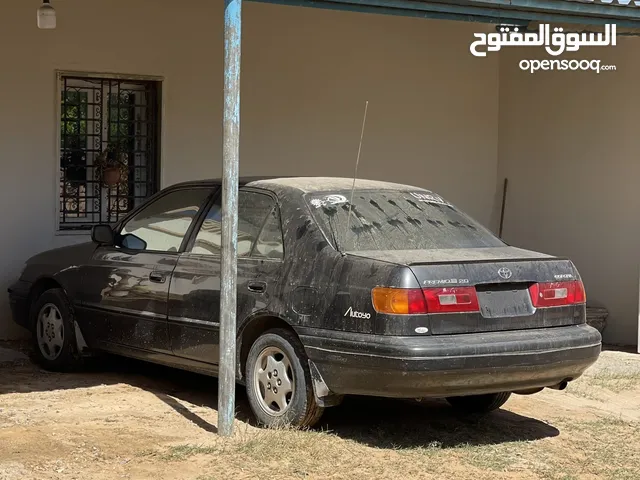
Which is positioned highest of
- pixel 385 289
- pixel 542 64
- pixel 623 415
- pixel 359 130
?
pixel 542 64

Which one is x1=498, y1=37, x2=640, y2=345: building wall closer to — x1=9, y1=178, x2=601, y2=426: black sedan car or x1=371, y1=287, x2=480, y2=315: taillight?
x1=9, y1=178, x2=601, y2=426: black sedan car

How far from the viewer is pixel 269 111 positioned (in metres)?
11.0

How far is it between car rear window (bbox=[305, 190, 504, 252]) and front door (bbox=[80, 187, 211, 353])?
1.10 m

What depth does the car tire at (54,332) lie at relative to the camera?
27.0ft

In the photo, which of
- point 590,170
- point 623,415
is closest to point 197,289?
point 623,415

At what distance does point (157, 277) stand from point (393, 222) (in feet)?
5.51

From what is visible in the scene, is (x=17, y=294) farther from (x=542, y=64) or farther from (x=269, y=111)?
(x=542, y=64)

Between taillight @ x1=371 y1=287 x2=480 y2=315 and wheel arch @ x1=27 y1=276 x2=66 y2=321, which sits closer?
taillight @ x1=371 y1=287 x2=480 y2=315

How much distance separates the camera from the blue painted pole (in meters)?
6.41

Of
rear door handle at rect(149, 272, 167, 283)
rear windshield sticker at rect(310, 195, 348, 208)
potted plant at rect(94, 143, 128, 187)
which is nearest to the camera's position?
rear windshield sticker at rect(310, 195, 348, 208)

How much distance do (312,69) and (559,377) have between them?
564 centimetres

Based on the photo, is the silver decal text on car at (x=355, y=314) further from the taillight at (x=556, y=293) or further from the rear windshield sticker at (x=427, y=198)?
the rear windshield sticker at (x=427, y=198)

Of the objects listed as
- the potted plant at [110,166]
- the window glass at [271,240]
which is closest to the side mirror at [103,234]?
the window glass at [271,240]

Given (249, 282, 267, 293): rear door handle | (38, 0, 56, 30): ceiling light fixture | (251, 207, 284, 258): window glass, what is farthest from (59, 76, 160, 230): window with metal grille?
(249, 282, 267, 293): rear door handle
